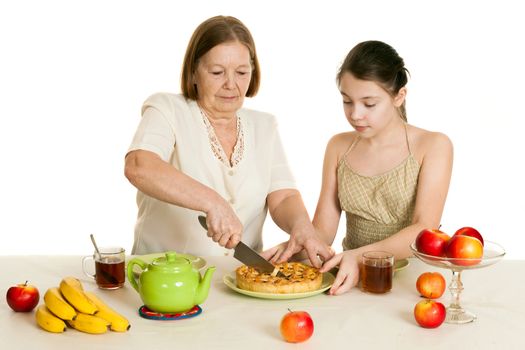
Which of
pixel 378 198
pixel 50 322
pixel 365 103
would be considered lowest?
pixel 50 322

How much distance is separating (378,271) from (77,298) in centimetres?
82

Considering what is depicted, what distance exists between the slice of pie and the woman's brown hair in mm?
885

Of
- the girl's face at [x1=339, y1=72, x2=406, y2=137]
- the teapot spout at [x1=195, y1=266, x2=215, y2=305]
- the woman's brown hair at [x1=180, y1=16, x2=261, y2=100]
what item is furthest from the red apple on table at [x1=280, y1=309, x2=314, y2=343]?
the woman's brown hair at [x1=180, y1=16, x2=261, y2=100]

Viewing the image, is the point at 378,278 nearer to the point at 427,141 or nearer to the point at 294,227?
the point at 294,227

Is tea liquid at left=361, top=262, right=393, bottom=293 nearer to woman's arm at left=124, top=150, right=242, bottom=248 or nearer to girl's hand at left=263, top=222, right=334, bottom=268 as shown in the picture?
girl's hand at left=263, top=222, right=334, bottom=268

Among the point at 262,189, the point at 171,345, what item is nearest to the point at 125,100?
the point at 262,189

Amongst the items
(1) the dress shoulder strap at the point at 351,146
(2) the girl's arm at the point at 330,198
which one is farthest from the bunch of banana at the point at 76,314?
(1) the dress shoulder strap at the point at 351,146

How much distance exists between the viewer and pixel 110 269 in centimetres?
217

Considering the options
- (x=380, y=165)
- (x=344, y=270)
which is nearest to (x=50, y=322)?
(x=344, y=270)

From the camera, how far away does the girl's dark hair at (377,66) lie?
2.61 metres

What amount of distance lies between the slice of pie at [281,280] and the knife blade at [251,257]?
0.08 feet

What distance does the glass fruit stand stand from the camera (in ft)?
6.20

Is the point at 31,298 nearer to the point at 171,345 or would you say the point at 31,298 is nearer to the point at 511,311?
the point at 171,345

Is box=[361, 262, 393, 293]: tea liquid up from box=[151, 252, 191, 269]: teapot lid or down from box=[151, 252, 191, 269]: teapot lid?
down
